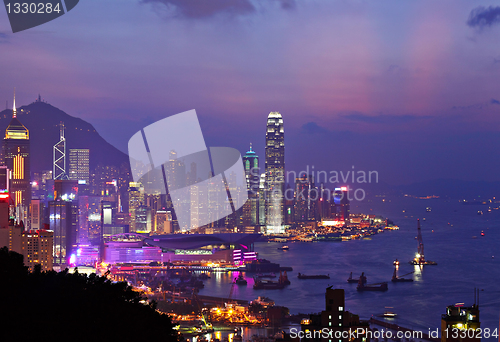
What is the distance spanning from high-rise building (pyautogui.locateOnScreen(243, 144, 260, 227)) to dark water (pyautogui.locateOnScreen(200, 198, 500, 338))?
6760mm

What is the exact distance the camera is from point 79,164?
4062 centimetres

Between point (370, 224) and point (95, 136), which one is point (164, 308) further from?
point (95, 136)

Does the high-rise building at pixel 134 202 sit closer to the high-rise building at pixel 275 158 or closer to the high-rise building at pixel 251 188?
the high-rise building at pixel 251 188

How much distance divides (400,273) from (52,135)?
30643mm

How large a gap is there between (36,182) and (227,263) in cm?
1570

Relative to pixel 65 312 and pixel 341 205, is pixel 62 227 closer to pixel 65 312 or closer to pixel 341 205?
pixel 65 312

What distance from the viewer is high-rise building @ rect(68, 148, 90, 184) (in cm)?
3978

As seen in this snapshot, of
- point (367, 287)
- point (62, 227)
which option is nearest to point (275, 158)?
point (62, 227)

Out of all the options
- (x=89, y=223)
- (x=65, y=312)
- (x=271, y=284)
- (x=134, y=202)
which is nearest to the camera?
(x=65, y=312)

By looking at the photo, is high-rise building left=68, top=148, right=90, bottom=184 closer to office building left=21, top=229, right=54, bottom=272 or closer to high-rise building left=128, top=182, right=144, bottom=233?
high-rise building left=128, top=182, right=144, bottom=233

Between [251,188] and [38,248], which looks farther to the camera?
[251,188]

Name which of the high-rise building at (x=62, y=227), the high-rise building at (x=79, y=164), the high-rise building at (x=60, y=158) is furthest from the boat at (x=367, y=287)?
the high-rise building at (x=79, y=164)

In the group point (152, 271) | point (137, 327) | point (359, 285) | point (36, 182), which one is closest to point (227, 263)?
point (152, 271)

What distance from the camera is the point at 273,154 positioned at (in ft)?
143
